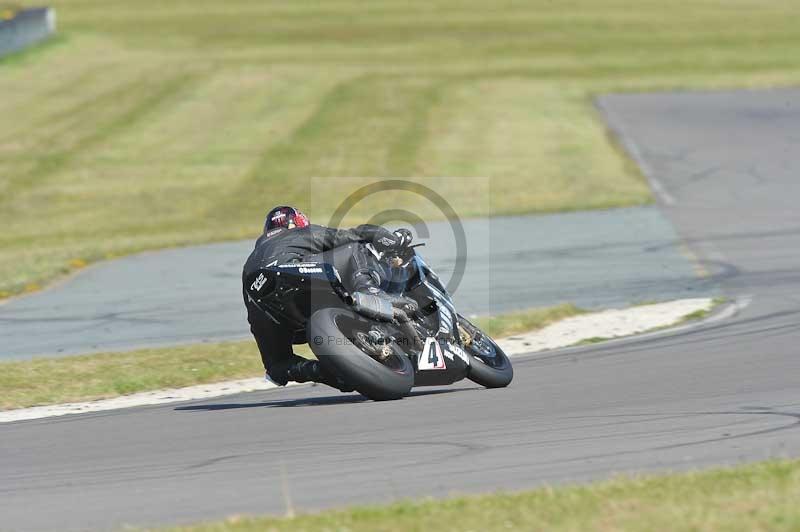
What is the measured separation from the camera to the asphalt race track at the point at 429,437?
7.12 metres

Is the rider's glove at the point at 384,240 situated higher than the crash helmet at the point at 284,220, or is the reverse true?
the crash helmet at the point at 284,220

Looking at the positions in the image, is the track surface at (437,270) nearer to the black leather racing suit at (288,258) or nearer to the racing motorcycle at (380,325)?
the black leather racing suit at (288,258)

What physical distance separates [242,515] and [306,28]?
50558 millimetres

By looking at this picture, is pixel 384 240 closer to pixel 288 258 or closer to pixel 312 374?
pixel 288 258

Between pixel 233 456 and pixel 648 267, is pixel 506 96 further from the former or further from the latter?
pixel 233 456

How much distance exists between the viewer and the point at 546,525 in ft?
19.8

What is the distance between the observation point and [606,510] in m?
6.22

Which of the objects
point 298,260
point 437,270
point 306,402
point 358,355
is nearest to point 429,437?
point 358,355

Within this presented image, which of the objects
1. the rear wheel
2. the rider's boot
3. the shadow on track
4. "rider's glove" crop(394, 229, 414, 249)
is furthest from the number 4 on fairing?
"rider's glove" crop(394, 229, 414, 249)

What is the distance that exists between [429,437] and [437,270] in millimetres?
9526

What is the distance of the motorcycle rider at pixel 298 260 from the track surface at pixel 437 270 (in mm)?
4270

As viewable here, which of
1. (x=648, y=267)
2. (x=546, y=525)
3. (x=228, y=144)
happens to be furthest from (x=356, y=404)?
(x=228, y=144)

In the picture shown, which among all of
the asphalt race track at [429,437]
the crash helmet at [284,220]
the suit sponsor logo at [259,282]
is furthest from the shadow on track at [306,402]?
the crash helmet at [284,220]

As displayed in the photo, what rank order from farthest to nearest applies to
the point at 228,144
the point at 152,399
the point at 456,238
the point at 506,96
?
the point at 506,96 → the point at 228,144 → the point at 456,238 → the point at 152,399
